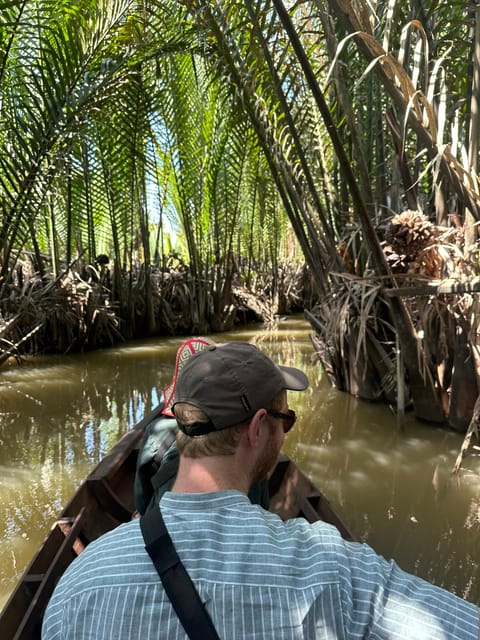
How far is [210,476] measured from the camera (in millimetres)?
864

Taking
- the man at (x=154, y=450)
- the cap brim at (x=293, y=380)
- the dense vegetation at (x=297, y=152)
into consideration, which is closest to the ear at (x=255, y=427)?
the cap brim at (x=293, y=380)

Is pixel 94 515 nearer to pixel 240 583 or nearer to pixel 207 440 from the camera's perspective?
pixel 207 440

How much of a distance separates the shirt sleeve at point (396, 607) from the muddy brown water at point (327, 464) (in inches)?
68.8

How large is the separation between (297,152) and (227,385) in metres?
3.73

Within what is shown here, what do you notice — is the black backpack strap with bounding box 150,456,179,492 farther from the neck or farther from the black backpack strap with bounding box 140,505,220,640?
the black backpack strap with bounding box 140,505,220,640

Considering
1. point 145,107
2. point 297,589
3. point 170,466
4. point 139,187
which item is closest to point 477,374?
point 170,466

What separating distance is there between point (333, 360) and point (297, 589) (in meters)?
4.87

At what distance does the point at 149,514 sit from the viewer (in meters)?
0.78

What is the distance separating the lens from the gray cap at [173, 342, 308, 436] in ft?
2.93

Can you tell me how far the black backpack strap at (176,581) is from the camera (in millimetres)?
679

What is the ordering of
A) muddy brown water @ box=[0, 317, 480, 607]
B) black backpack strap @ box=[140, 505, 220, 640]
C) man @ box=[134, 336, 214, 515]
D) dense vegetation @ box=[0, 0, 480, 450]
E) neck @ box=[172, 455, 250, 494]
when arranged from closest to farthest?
1. black backpack strap @ box=[140, 505, 220, 640]
2. neck @ box=[172, 455, 250, 494]
3. man @ box=[134, 336, 214, 515]
4. muddy brown water @ box=[0, 317, 480, 607]
5. dense vegetation @ box=[0, 0, 480, 450]

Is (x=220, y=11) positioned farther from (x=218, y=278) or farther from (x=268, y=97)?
(x=218, y=278)

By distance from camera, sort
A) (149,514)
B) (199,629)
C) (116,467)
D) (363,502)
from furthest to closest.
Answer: (363,502), (116,467), (149,514), (199,629)

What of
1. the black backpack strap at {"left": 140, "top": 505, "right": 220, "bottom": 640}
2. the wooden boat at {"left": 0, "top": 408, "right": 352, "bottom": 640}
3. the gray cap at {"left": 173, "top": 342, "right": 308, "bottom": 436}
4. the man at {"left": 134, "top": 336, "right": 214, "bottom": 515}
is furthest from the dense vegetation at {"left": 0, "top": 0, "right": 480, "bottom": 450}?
the black backpack strap at {"left": 140, "top": 505, "right": 220, "bottom": 640}
